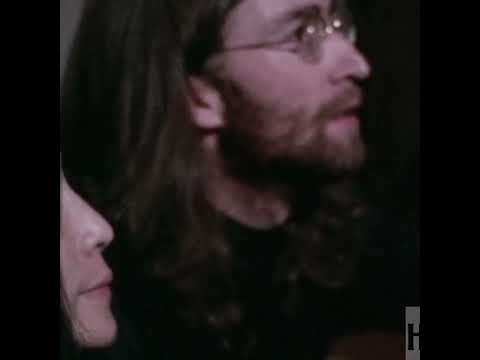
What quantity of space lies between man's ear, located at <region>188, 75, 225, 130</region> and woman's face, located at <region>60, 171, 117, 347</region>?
0.29 meters

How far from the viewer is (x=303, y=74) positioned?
1.53 metres

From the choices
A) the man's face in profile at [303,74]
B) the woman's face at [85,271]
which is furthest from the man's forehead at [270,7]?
the woman's face at [85,271]

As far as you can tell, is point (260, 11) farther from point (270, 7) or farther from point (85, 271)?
point (85, 271)

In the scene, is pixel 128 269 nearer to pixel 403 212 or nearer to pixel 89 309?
pixel 89 309

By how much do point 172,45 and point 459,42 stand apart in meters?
0.56

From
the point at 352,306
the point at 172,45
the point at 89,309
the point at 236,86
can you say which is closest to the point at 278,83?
the point at 236,86

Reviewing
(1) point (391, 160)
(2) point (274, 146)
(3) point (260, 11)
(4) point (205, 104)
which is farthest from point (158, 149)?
(1) point (391, 160)

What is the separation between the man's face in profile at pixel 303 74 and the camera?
1527 mm

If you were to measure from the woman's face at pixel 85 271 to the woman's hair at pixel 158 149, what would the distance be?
1.3 inches

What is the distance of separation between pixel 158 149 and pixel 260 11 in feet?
1.11

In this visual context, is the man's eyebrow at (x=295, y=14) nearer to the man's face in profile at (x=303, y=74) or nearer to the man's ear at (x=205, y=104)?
the man's face in profile at (x=303, y=74)

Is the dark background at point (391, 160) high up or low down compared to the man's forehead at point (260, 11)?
down

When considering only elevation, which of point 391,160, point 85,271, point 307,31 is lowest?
point 85,271

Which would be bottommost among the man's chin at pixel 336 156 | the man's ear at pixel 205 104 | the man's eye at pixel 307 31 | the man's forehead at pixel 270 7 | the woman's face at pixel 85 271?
the woman's face at pixel 85 271
